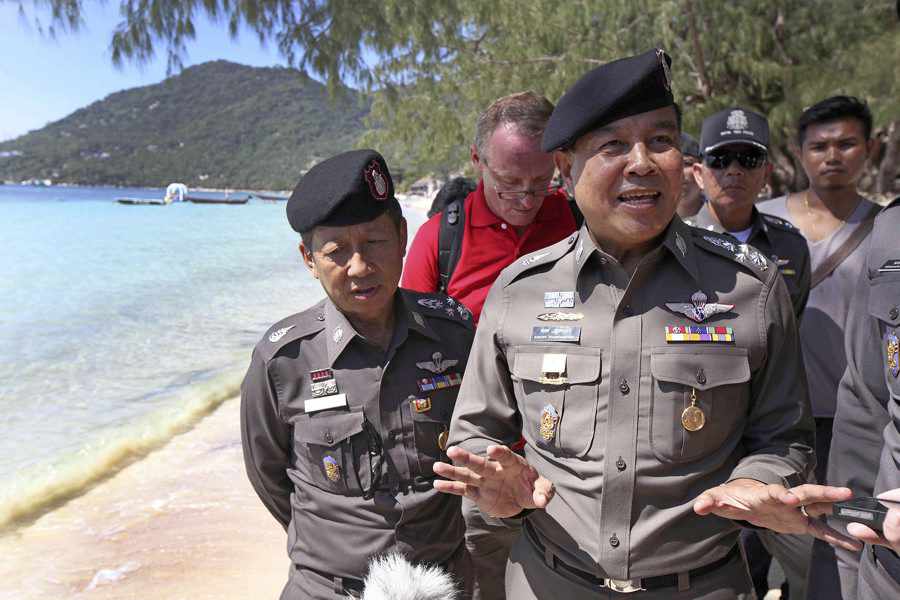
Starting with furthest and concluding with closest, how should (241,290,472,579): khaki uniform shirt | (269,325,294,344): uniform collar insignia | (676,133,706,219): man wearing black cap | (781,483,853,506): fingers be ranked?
1. (676,133,706,219): man wearing black cap
2. (269,325,294,344): uniform collar insignia
3. (241,290,472,579): khaki uniform shirt
4. (781,483,853,506): fingers

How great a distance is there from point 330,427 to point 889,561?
4.42ft

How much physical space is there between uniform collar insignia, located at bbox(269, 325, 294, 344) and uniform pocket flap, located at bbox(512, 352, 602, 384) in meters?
A: 0.76

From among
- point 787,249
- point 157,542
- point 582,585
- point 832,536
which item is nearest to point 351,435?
point 582,585

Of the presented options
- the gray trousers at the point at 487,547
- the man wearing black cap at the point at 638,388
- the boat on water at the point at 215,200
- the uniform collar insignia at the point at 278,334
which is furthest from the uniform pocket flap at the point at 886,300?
the boat on water at the point at 215,200

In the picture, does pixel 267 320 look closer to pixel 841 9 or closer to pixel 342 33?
pixel 342 33

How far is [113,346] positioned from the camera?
37.3 ft

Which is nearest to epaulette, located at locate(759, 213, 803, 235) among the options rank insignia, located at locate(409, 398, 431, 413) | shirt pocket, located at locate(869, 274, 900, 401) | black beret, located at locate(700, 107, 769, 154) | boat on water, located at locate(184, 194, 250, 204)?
black beret, located at locate(700, 107, 769, 154)

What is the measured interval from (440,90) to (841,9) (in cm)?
573

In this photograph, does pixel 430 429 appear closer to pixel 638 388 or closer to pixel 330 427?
pixel 330 427

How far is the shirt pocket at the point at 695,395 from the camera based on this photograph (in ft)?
4.87

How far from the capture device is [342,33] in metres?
4.69

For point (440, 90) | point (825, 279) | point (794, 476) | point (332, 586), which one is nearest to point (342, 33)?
point (825, 279)

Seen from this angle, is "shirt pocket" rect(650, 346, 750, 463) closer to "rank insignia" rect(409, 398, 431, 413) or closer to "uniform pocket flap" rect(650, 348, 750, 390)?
"uniform pocket flap" rect(650, 348, 750, 390)

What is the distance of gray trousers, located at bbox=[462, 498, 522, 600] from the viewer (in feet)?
7.83
